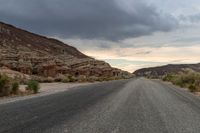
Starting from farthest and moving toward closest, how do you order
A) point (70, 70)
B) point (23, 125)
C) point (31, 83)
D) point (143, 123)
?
point (70, 70) → point (31, 83) → point (143, 123) → point (23, 125)

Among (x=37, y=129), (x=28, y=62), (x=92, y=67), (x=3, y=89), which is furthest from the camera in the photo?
(x=92, y=67)

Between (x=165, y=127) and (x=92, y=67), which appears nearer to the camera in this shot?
(x=165, y=127)

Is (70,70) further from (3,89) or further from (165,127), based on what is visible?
(165,127)

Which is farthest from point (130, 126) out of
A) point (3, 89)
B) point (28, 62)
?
point (28, 62)

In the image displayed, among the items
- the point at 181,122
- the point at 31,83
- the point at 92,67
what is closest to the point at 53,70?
Answer: the point at 92,67

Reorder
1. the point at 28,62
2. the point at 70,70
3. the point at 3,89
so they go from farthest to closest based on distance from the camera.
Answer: the point at 70,70, the point at 28,62, the point at 3,89

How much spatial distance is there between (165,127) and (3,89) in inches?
799

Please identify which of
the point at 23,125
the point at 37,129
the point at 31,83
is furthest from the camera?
the point at 31,83

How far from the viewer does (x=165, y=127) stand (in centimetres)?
1235

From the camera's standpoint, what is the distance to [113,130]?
11.4 metres

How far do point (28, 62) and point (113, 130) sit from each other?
79.9 meters

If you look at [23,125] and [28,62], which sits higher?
[28,62]

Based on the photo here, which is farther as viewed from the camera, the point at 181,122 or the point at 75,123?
the point at 181,122

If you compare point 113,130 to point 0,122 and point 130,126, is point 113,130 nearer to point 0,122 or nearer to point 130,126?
point 130,126
